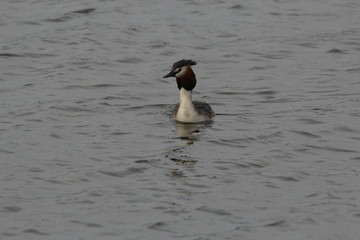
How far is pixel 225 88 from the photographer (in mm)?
20656

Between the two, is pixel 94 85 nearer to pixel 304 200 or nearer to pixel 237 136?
pixel 237 136

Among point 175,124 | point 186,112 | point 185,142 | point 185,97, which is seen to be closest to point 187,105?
point 186,112

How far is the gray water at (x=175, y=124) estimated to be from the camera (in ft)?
42.4

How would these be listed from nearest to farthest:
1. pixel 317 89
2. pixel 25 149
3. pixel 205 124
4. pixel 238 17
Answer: pixel 25 149, pixel 205 124, pixel 317 89, pixel 238 17

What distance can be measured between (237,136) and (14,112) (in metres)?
3.80

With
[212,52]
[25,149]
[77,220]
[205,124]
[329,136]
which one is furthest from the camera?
[212,52]

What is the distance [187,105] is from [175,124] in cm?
37

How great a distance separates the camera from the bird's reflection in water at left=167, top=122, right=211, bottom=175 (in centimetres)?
1555

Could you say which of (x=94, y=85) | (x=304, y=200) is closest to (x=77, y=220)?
(x=304, y=200)

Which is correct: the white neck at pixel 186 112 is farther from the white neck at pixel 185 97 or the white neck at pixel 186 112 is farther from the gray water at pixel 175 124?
the gray water at pixel 175 124

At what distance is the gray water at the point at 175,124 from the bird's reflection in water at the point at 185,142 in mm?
31

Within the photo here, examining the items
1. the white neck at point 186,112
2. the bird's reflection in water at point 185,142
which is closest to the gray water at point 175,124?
the bird's reflection in water at point 185,142

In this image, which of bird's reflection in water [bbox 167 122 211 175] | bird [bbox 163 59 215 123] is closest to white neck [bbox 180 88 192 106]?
bird [bbox 163 59 215 123]

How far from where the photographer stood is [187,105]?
18.2m
